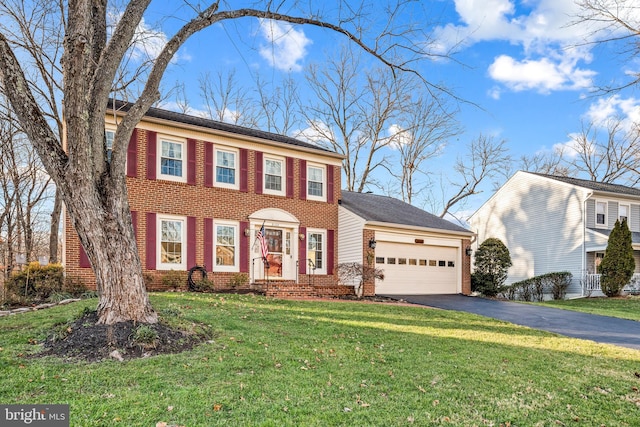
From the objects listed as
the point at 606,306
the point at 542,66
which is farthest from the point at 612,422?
the point at 542,66

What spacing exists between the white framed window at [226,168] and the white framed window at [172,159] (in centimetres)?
106

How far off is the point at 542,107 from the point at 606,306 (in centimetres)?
890

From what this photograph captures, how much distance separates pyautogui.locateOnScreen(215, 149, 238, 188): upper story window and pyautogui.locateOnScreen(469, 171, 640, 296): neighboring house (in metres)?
16.2

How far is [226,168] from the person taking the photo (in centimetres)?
1406

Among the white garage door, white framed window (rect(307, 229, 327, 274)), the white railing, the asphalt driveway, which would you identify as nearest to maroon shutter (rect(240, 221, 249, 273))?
white framed window (rect(307, 229, 327, 274))

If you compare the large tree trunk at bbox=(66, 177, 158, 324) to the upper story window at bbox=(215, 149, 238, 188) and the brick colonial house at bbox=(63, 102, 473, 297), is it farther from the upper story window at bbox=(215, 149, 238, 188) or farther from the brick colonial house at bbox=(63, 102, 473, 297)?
the upper story window at bbox=(215, 149, 238, 188)

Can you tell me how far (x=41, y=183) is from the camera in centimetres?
2025

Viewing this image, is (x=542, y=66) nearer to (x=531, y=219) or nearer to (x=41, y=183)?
(x=531, y=219)

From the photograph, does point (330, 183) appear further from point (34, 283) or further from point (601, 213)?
point (601, 213)

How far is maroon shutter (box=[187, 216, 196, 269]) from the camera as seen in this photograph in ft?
42.9

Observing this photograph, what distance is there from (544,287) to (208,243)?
15.3 m

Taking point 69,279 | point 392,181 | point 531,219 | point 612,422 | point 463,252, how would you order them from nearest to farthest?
point 612,422, point 69,279, point 463,252, point 531,219, point 392,181

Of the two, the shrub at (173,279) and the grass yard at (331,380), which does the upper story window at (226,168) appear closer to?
the shrub at (173,279)

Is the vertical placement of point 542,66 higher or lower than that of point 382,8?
higher
